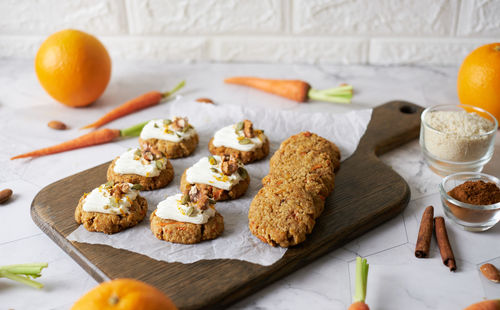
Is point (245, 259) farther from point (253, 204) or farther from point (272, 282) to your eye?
point (253, 204)

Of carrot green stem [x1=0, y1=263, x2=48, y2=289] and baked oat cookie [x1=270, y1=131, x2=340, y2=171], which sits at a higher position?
baked oat cookie [x1=270, y1=131, x2=340, y2=171]

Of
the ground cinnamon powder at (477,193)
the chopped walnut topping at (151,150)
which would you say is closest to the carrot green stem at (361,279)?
the ground cinnamon powder at (477,193)

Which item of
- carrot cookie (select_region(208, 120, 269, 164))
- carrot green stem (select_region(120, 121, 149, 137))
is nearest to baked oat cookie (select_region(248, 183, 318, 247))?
carrot cookie (select_region(208, 120, 269, 164))

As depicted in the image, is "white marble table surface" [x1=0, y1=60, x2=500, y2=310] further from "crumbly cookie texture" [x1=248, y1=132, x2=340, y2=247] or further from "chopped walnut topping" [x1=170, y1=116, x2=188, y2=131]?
"chopped walnut topping" [x1=170, y1=116, x2=188, y2=131]

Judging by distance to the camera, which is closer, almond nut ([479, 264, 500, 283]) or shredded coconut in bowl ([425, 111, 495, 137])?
almond nut ([479, 264, 500, 283])

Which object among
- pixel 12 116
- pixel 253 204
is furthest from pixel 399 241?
pixel 12 116

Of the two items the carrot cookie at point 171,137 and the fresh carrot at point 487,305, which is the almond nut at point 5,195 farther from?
the fresh carrot at point 487,305

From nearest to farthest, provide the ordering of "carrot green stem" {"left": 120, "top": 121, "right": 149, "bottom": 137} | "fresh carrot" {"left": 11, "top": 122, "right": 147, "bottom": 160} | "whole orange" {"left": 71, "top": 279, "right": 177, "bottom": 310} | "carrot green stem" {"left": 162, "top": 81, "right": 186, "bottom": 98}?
"whole orange" {"left": 71, "top": 279, "right": 177, "bottom": 310} → "fresh carrot" {"left": 11, "top": 122, "right": 147, "bottom": 160} → "carrot green stem" {"left": 120, "top": 121, "right": 149, "bottom": 137} → "carrot green stem" {"left": 162, "top": 81, "right": 186, "bottom": 98}
